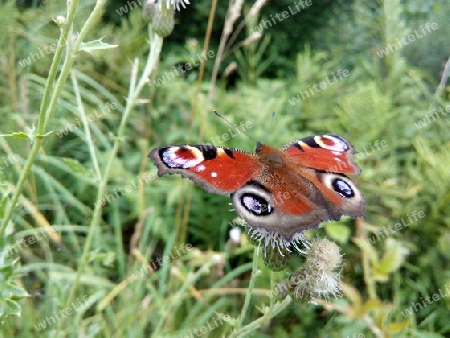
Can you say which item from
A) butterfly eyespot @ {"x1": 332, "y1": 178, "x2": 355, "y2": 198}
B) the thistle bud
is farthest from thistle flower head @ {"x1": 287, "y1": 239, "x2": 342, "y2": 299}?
the thistle bud

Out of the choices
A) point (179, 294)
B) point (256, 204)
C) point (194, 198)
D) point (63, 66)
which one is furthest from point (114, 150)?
point (194, 198)

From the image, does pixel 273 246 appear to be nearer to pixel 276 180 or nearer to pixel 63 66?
pixel 276 180

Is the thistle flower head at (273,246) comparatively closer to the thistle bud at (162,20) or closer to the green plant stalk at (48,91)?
the green plant stalk at (48,91)

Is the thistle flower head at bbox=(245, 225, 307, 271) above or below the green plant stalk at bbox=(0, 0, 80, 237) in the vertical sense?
below

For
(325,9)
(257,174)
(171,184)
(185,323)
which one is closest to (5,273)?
(257,174)

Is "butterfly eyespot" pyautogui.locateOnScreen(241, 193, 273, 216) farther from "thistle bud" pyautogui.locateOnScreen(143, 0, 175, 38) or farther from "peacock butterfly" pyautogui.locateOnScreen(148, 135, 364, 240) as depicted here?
"thistle bud" pyautogui.locateOnScreen(143, 0, 175, 38)

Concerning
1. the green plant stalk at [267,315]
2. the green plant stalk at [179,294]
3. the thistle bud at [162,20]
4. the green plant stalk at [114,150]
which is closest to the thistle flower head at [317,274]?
the green plant stalk at [267,315]

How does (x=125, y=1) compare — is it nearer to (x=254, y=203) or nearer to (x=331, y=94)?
(x=331, y=94)
